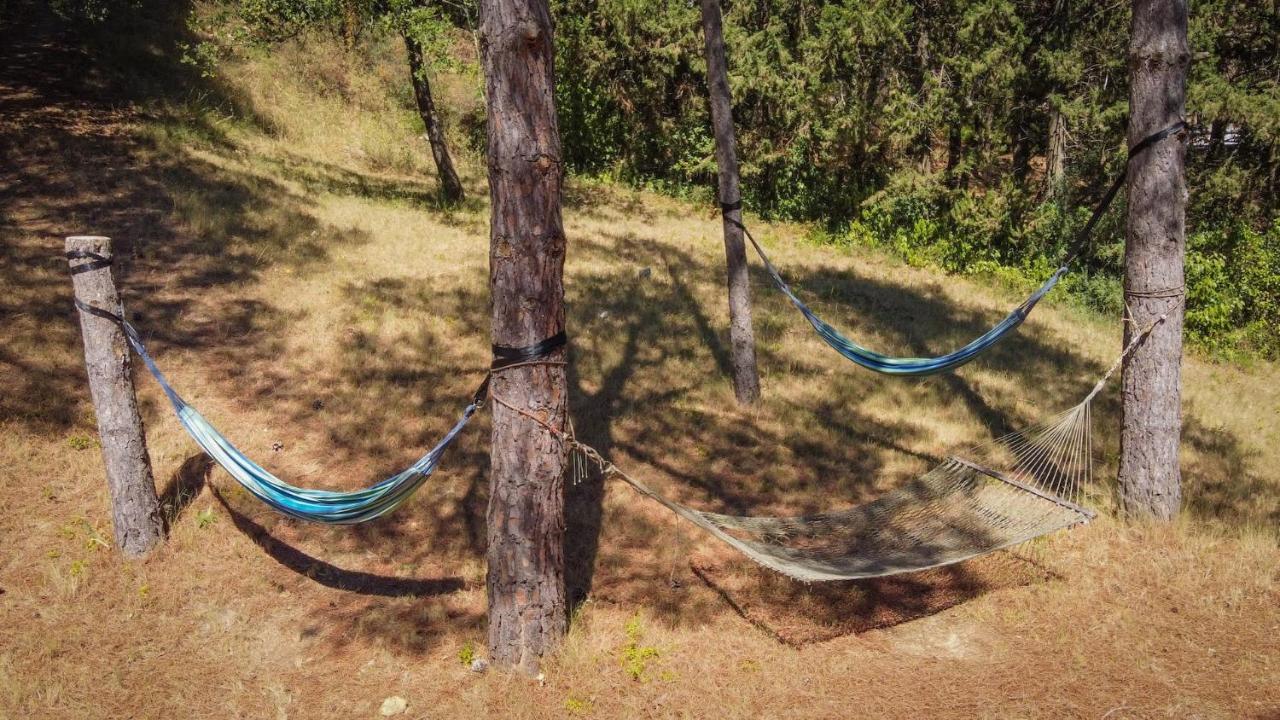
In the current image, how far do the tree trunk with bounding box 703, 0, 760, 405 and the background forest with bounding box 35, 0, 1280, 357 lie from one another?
7.56 m

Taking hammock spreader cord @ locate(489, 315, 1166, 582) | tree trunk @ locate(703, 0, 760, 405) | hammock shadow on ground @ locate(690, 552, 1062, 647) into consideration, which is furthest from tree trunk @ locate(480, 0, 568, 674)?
tree trunk @ locate(703, 0, 760, 405)

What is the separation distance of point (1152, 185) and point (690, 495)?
3327 millimetres

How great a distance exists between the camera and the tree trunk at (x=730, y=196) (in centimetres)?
614

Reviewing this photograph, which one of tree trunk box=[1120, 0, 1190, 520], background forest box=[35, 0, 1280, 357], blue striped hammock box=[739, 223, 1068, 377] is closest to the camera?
tree trunk box=[1120, 0, 1190, 520]

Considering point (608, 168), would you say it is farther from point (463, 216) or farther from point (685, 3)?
point (463, 216)

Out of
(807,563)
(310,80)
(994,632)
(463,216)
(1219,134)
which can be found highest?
(310,80)

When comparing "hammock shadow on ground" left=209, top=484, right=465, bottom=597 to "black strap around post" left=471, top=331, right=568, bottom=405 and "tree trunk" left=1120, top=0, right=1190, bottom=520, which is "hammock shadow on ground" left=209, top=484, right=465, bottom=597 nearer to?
"black strap around post" left=471, top=331, right=568, bottom=405

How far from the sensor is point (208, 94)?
516 inches

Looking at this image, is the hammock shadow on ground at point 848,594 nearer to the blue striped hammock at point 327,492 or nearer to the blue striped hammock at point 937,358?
the blue striped hammock at point 937,358

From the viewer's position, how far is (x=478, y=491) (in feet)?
18.0

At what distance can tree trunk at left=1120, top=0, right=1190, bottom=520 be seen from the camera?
475cm

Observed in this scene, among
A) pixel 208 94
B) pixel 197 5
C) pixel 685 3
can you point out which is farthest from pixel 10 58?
pixel 685 3

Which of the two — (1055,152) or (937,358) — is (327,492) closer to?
(937,358)

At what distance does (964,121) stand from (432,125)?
9016 millimetres
